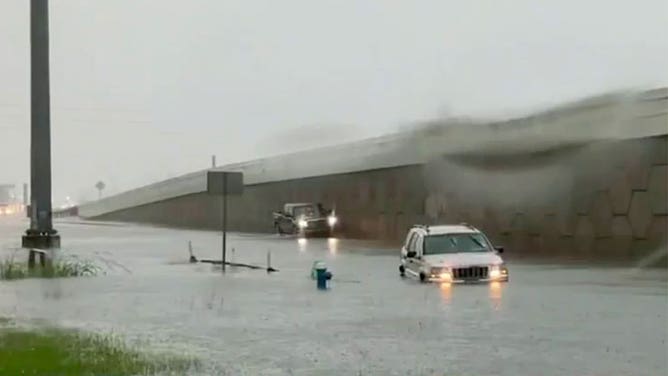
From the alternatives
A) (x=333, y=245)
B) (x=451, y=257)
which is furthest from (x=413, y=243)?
(x=333, y=245)

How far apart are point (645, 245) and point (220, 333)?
21.1 meters

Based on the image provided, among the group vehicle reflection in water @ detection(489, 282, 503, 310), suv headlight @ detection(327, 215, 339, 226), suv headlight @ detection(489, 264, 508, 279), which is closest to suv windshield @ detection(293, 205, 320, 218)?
suv headlight @ detection(327, 215, 339, 226)

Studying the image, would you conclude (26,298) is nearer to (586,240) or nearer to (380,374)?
(380,374)

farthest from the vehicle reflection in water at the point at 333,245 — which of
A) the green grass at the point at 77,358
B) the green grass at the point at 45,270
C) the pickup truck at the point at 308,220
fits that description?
the green grass at the point at 77,358

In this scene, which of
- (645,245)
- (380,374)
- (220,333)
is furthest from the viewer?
(645,245)

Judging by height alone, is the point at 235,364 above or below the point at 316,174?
below

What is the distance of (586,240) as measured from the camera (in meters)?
36.9

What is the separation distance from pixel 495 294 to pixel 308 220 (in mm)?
35398

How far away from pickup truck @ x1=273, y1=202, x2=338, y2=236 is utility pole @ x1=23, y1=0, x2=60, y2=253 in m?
27.6

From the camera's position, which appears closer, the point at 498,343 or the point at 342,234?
the point at 498,343

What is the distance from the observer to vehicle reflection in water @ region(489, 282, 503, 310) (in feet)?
63.6

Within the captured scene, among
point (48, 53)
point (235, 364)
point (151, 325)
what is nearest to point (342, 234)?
point (48, 53)

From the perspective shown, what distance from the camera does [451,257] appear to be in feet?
77.3

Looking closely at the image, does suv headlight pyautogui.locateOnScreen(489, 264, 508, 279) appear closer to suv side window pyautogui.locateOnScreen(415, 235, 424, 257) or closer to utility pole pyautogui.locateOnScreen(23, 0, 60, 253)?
suv side window pyautogui.locateOnScreen(415, 235, 424, 257)
